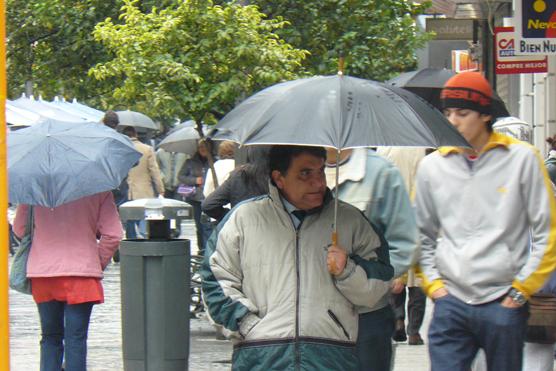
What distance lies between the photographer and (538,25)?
13758 mm

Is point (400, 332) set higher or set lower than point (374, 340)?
lower

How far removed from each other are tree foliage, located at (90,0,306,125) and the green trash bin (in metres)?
2.76

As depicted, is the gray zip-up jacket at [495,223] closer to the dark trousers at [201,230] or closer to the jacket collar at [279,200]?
the jacket collar at [279,200]

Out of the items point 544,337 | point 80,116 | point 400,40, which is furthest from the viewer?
point 80,116

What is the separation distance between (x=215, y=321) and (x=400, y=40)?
11.1m

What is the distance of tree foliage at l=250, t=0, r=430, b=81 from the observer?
14117 millimetres

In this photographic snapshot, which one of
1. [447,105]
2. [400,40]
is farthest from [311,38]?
[447,105]

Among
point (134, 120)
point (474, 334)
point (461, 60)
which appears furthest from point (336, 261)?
point (461, 60)

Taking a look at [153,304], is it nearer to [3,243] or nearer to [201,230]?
[3,243]

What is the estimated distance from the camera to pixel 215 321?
4930 mm

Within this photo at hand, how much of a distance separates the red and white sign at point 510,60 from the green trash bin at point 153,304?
31.6 feet

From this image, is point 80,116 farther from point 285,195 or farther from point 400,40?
point 285,195

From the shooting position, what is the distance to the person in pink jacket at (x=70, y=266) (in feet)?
25.3

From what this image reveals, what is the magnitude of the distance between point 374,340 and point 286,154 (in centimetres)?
109
